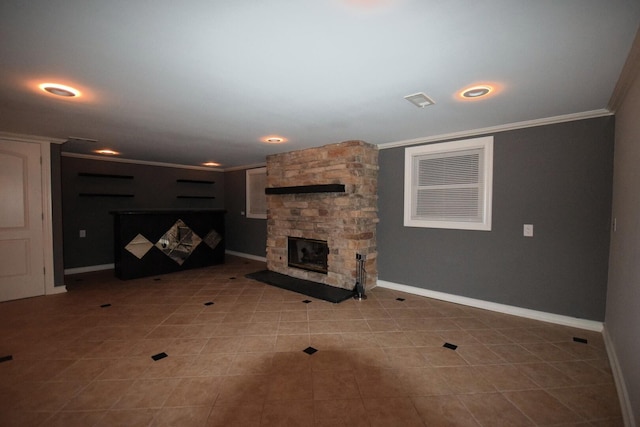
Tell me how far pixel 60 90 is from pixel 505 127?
15.6 ft

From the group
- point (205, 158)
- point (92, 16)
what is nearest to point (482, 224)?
Result: point (92, 16)

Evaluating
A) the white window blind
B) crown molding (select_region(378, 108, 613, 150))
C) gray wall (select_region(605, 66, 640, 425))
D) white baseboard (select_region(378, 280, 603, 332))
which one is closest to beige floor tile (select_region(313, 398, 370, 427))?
gray wall (select_region(605, 66, 640, 425))

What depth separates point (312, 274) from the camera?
15.2 ft

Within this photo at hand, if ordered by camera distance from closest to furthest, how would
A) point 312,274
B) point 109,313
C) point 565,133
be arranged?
point 565,133, point 109,313, point 312,274

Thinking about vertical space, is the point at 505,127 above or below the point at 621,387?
above

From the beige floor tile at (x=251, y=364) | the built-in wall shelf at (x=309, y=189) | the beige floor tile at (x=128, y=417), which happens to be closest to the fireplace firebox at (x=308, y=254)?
the built-in wall shelf at (x=309, y=189)

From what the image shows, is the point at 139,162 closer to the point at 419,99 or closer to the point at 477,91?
the point at 419,99

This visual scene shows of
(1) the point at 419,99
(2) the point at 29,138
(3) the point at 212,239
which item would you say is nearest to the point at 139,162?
(2) the point at 29,138

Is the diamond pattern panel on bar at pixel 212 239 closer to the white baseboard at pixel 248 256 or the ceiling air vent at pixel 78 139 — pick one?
the white baseboard at pixel 248 256

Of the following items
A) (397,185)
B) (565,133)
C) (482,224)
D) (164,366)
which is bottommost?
(164,366)

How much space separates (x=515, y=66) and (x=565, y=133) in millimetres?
1811

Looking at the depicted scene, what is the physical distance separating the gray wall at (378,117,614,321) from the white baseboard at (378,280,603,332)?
0.06 metres

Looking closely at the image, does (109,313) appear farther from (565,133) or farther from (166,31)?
(565,133)

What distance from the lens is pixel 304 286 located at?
14.1 feet
